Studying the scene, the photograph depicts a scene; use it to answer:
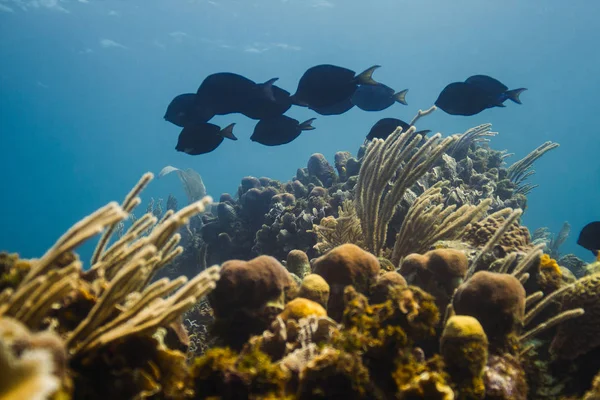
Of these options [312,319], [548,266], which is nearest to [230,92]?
[312,319]

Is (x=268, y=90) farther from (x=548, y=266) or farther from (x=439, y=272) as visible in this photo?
(x=548, y=266)

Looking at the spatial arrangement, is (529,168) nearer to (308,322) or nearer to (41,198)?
(308,322)

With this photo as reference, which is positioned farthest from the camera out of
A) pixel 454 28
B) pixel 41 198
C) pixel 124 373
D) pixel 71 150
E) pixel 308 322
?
pixel 41 198

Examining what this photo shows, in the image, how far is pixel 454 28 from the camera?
55156 mm

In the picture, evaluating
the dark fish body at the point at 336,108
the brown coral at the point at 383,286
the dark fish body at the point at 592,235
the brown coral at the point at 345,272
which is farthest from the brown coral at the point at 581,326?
the dark fish body at the point at 336,108

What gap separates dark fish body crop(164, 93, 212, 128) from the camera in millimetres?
4985

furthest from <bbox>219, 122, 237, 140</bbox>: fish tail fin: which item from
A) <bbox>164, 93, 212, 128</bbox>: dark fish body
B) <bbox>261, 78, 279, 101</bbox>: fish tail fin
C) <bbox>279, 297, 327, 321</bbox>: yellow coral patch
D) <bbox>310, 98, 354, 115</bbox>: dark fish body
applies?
<bbox>279, 297, 327, 321</bbox>: yellow coral patch

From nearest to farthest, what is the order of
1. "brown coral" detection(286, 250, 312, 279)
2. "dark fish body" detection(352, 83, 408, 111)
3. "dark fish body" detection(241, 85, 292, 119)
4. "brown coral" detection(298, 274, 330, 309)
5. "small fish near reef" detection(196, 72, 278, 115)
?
"brown coral" detection(298, 274, 330, 309)
"brown coral" detection(286, 250, 312, 279)
"small fish near reef" detection(196, 72, 278, 115)
"dark fish body" detection(241, 85, 292, 119)
"dark fish body" detection(352, 83, 408, 111)

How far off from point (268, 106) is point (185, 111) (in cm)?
124

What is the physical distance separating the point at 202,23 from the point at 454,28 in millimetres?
37763

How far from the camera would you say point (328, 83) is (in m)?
4.68

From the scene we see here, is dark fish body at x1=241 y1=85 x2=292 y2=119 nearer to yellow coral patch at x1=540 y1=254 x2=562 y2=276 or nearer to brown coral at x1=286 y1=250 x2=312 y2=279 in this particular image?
brown coral at x1=286 y1=250 x2=312 y2=279

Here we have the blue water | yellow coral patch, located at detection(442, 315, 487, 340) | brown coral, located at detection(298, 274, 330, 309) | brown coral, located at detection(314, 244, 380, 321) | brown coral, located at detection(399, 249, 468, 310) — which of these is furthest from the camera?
the blue water

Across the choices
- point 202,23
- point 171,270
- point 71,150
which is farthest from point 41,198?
point 171,270
